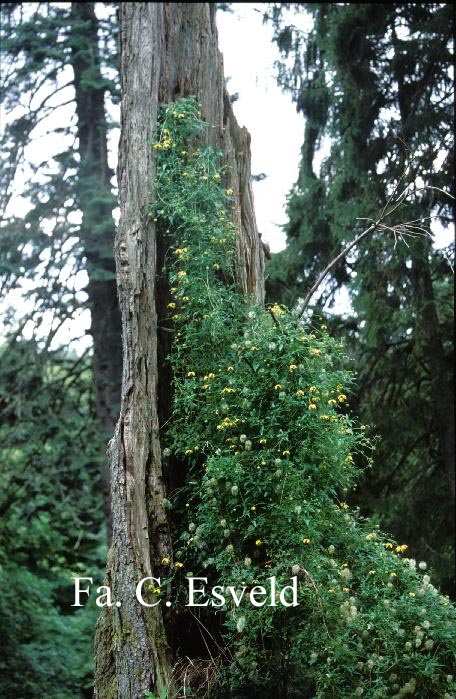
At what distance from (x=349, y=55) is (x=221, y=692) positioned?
7662 millimetres

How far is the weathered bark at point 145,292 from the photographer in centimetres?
557

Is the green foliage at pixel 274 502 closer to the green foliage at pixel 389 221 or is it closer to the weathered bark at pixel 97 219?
the green foliage at pixel 389 221

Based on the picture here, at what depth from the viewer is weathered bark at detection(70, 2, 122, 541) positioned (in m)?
10.9

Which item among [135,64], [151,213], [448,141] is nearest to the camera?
[151,213]

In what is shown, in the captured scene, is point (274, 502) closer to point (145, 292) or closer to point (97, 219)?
point (145, 292)

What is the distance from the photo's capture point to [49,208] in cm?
1130

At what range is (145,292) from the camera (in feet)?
20.8

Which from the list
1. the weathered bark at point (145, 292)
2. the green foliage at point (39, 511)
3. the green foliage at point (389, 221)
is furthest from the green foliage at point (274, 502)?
the green foliage at point (39, 511)

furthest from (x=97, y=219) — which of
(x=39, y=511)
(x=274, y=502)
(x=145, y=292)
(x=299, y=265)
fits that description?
(x=274, y=502)

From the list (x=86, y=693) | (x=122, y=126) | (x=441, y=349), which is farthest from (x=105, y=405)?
(x=122, y=126)

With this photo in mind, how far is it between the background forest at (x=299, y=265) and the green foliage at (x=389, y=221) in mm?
23

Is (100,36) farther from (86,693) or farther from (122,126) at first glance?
(86,693)

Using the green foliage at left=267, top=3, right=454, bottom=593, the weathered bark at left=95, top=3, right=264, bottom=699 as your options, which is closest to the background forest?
the green foliage at left=267, top=3, right=454, bottom=593

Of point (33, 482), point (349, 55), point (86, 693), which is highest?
point (349, 55)
